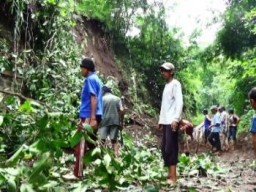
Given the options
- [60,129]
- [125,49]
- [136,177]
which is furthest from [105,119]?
[125,49]

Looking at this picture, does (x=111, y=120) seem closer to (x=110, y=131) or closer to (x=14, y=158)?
(x=110, y=131)

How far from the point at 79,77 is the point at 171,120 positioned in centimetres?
492

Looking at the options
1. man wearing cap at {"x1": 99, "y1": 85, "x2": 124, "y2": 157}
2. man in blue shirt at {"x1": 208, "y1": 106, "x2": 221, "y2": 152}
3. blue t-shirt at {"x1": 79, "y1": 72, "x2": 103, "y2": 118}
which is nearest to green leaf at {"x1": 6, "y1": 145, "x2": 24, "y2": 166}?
blue t-shirt at {"x1": 79, "y1": 72, "x2": 103, "y2": 118}

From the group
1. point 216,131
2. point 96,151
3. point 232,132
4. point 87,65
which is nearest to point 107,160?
point 96,151

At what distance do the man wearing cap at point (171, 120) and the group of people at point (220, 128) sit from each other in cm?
885

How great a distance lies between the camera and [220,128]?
46.9 ft

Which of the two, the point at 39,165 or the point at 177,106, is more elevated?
the point at 177,106

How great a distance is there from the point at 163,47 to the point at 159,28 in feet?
3.28

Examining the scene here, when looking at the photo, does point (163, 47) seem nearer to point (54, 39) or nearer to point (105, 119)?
point (54, 39)

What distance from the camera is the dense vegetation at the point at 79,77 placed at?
2539 millimetres

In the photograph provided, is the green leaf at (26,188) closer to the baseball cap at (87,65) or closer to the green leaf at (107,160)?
the green leaf at (107,160)

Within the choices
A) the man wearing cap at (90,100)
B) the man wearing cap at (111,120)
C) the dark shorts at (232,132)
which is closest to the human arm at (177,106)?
the man wearing cap at (90,100)

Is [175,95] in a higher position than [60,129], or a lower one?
higher

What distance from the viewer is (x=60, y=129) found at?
2.64 m
